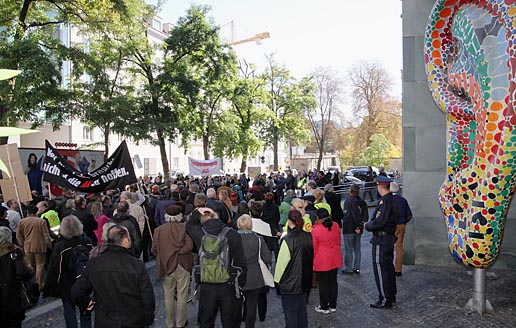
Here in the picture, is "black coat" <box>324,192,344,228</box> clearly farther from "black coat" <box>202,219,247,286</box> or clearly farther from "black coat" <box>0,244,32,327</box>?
"black coat" <box>0,244,32,327</box>

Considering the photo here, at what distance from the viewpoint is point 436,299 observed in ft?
25.0

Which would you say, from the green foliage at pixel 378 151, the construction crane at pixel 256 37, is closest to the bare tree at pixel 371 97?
the green foliage at pixel 378 151

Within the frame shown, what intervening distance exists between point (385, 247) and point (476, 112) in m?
2.46

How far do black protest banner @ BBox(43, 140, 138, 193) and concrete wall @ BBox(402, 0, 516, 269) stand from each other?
652 centimetres

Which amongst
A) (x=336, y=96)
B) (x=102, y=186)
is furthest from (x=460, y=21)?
(x=336, y=96)

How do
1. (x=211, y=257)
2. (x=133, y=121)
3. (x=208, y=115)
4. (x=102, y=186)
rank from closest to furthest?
(x=211, y=257), (x=102, y=186), (x=133, y=121), (x=208, y=115)

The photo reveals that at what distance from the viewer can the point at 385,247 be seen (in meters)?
7.05

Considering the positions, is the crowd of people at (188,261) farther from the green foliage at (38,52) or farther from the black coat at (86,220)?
the green foliage at (38,52)

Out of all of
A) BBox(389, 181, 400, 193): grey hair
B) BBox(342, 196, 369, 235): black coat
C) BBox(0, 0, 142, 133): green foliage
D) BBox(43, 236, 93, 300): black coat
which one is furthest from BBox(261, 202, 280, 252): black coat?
BBox(0, 0, 142, 133): green foliage

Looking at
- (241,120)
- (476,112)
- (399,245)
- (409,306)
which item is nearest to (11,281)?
(409,306)

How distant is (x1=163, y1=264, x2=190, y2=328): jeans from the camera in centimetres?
630

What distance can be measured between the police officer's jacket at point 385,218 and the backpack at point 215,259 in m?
2.99

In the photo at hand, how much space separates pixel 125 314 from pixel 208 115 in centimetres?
2753

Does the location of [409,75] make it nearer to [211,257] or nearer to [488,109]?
[488,109]
